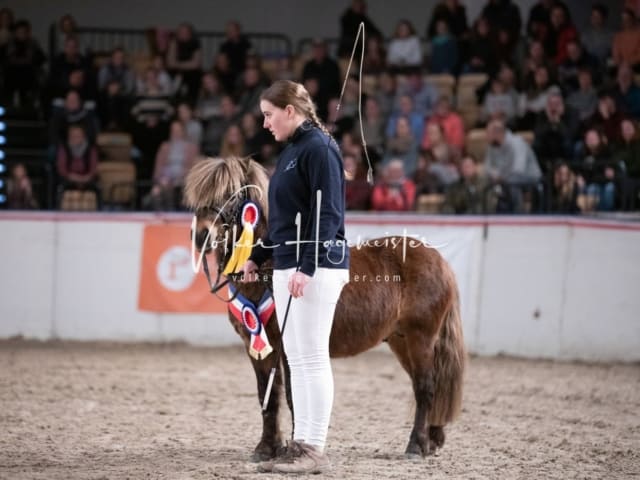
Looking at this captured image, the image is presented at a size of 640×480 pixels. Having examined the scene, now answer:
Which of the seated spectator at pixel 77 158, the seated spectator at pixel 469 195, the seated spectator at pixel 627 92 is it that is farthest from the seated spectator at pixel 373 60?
the seated spectator at pixel 77 158

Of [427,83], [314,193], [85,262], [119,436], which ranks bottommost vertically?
[119,436]

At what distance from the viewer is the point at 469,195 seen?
11898 millimetres

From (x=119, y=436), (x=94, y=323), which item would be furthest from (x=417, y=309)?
(x=94, y=323)

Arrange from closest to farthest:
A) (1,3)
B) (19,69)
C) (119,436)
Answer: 1. (119,436)
2. (19,69)
3. (1,3)

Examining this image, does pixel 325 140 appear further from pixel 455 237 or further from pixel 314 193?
pixel 455 237

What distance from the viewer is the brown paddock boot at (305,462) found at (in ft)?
17.8

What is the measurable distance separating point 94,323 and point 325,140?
21.9ft

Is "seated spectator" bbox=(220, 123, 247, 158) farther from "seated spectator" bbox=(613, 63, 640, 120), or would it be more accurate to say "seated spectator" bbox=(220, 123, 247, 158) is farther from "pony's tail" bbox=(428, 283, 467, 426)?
"pony's tail" bbox=(428, 283, 467, 426)

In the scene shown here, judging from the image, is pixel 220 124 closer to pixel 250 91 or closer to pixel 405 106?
pixel 250 91

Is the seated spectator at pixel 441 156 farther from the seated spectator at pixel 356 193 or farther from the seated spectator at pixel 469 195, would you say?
the seated spectator at pixel 356 193

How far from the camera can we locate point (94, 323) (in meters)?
11.3

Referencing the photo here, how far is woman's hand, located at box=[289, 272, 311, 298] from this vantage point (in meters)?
5.15

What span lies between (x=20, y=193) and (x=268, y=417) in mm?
7653

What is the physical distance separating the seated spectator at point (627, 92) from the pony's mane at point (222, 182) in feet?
27.2
